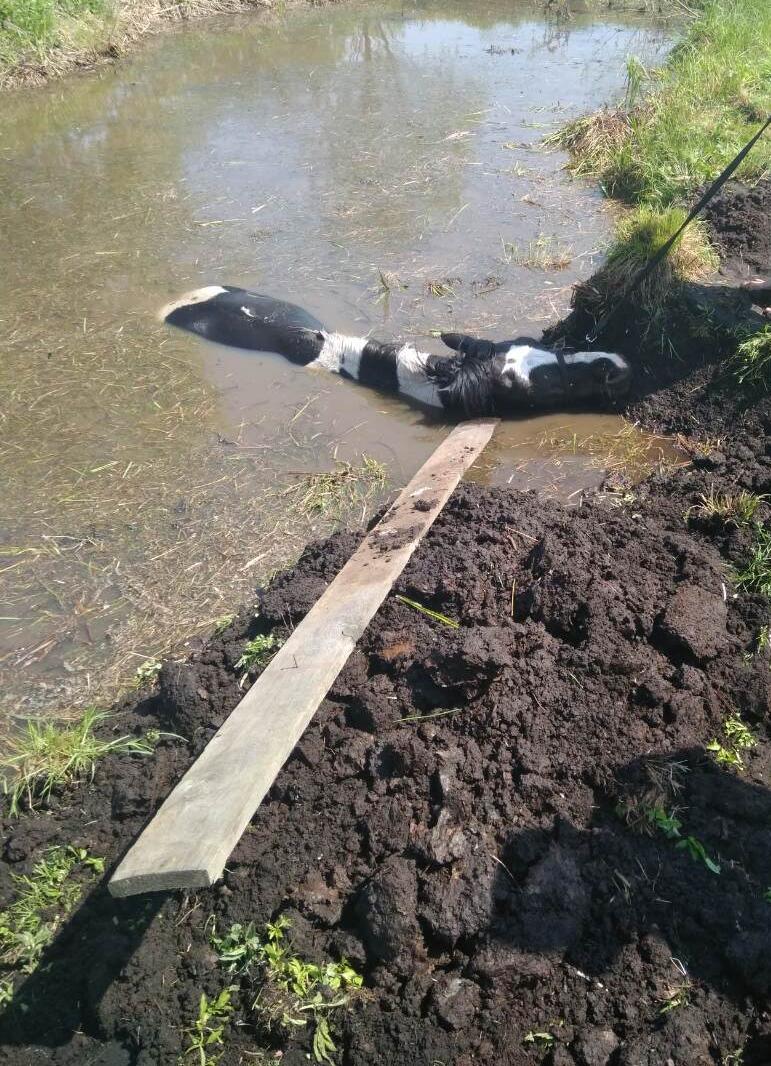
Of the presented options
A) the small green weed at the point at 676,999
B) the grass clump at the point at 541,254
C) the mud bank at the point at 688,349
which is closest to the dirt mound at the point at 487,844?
the small green weed at the point at 676,999

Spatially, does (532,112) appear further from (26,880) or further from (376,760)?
(26,880)

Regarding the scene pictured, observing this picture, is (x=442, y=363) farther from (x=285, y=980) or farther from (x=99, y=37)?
(x=99, y=37)

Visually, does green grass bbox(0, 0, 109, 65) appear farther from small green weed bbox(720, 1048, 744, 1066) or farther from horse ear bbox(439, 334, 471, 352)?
small green weed bbox(720, 1048, 744, 1066)

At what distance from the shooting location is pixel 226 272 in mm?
7512

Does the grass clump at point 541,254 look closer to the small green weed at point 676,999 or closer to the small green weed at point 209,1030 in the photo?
the small green weed at point 676,999

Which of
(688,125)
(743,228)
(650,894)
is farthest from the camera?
(688,125)

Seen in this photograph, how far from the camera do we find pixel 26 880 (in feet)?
9.35

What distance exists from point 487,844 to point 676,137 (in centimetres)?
820

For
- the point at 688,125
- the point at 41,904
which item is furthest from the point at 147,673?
the point at 688,125

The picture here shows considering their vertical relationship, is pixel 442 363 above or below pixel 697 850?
above

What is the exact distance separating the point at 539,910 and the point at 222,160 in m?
9.36

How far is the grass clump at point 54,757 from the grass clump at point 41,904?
0.36m

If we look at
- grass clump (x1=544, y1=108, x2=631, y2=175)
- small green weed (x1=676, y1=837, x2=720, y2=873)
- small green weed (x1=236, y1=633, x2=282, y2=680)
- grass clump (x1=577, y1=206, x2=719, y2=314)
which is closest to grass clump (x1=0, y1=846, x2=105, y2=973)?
small green weed (x1=236, y1=633, x2=282, y2=680)

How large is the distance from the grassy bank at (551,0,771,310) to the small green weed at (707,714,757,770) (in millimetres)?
3559
